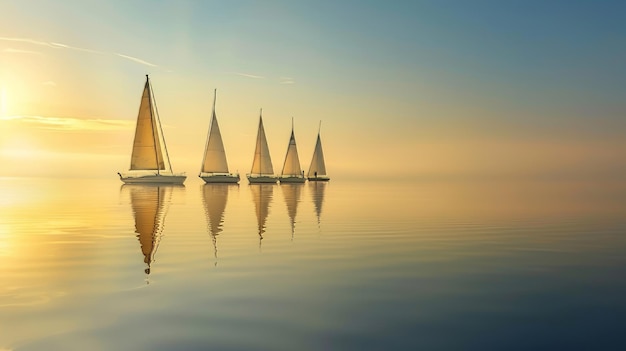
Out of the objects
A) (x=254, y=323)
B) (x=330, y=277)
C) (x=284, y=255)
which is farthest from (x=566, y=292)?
(x=284, y=255)

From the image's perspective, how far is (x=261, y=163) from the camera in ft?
395

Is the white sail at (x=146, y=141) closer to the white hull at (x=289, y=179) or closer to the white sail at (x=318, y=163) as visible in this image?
the white hull at (x=289, y=179)

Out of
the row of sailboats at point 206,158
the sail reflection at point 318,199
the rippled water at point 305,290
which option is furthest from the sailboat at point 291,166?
the rippled water at point 305,290

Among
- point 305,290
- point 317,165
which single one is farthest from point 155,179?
point 305,290

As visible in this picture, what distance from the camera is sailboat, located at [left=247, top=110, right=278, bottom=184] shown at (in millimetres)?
119062

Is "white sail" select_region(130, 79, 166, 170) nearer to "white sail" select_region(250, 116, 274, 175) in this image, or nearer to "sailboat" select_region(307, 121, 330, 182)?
"white sail" select_region(250, 116, 274, 175)

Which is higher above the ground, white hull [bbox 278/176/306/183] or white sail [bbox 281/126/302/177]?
white sail [bbox 281/126/302/177]

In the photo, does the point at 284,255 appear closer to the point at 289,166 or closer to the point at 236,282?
the point at 236,282

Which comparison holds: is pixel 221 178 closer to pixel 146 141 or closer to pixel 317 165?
pixel 146 141

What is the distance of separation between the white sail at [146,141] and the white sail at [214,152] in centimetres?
989

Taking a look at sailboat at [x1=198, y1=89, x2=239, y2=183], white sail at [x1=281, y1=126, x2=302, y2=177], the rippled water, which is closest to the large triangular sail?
white sail at [x1=281, y1=126, x2=302, y2=177]

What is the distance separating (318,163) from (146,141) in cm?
6637

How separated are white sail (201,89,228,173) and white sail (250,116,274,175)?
9788 mm

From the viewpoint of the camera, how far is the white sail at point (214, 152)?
352 ft
